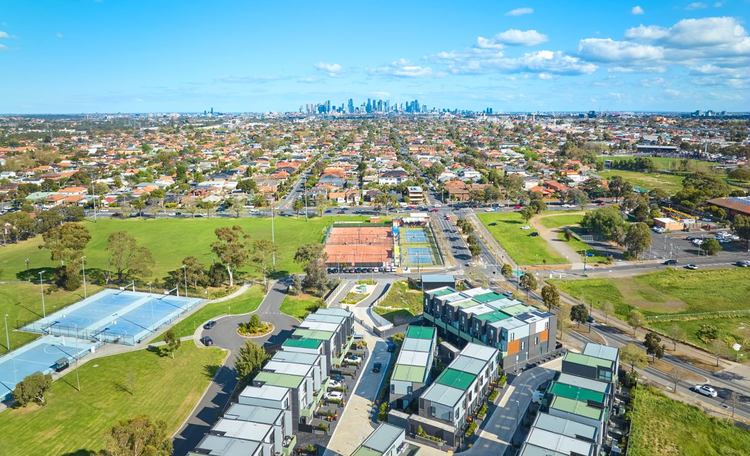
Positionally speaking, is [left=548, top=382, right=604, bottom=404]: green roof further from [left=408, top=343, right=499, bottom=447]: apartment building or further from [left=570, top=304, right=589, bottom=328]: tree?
[left=570, top=304, right=589, bottom=328]: tree

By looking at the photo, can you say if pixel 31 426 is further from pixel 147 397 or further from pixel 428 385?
pixel 428 385

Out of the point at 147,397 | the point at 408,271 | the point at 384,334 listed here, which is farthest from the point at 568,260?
the point at 147,397

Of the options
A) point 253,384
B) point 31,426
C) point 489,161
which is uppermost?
point 489,161

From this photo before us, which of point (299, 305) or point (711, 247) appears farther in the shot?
point (711, 247)

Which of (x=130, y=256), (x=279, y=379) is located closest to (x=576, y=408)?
(x=279, y=379)

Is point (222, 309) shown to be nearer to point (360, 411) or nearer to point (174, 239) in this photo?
point (360, 411)

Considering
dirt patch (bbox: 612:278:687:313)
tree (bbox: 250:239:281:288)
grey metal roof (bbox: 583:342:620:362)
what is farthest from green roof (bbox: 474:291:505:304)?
tree (bbox: 250:239:281:288)
